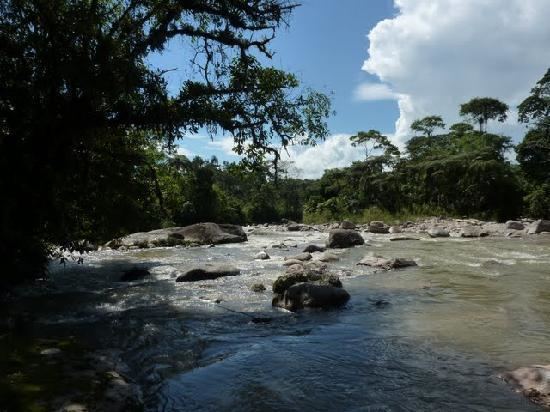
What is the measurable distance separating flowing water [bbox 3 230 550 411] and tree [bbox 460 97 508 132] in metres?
45.1

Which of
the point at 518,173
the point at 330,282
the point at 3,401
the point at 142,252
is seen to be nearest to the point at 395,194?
the point at 518,173

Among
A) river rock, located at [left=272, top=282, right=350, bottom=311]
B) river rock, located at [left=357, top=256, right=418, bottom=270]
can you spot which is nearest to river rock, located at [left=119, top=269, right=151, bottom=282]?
river rock, located at [left=272, top=282, right=350, bottom=311]

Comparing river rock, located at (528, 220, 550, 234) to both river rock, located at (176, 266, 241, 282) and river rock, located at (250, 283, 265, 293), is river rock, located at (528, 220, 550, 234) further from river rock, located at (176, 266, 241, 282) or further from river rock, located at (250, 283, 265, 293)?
river rock, located at (250, 283, 265, 293)

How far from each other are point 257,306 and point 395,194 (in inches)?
1577

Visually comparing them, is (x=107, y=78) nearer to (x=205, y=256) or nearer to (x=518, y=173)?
(x=205, y=256)

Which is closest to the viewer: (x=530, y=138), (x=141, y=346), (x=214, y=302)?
(x=141, y=346)

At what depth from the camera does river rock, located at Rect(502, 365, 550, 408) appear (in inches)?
172

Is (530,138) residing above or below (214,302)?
above

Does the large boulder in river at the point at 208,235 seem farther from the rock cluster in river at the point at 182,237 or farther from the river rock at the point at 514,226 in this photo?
the river rock at the point at 514,226

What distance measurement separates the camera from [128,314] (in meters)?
8.49

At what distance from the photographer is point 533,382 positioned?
4609 millimetres

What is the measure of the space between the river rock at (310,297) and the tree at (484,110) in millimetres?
51177

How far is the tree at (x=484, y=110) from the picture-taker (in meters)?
52.7

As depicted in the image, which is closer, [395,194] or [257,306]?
[257,306]
